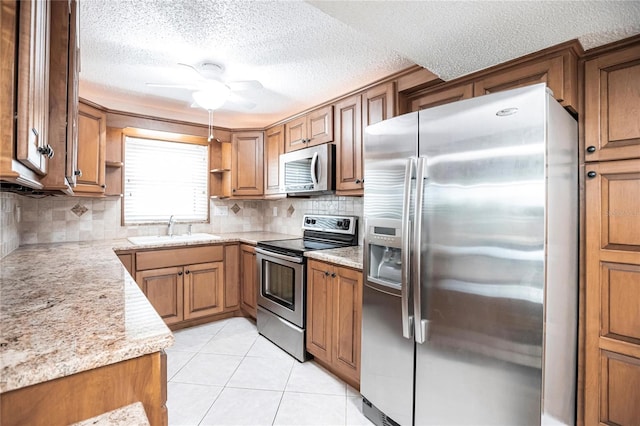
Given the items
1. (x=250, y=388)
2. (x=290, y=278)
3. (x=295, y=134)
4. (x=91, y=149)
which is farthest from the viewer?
(x=295, y=134)

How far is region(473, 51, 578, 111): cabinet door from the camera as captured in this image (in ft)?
4.89

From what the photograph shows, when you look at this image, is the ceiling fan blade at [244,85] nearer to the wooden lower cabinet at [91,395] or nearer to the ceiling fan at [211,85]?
the ceiling fan at [211,85]

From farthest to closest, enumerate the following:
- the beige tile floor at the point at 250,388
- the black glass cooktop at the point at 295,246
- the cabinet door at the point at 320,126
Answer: the cabinet door at the point at 320,126
the black glass cooktop at the point at 295,246
the beige tile floor at the point at 250,388

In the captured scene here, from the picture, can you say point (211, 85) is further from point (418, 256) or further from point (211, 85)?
point (418, 256)

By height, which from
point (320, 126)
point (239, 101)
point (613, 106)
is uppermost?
point (239, 101)

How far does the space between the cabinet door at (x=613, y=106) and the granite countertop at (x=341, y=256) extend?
1389mm

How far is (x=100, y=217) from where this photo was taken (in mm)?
3092

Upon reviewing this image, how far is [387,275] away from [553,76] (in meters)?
1.31

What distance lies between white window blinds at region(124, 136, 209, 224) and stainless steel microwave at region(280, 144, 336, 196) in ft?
3.80

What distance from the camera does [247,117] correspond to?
11.9ft

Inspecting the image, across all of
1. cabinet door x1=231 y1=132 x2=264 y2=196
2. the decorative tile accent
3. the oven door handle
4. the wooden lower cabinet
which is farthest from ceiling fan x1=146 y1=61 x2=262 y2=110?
the wooden lower cabinet

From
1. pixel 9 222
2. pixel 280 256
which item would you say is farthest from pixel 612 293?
pixel 9 222

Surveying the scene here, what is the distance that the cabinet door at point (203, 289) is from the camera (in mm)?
3070

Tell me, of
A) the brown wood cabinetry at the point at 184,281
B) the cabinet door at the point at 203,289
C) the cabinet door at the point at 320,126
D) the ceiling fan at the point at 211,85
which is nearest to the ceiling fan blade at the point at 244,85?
the ceiling fan at the point at 211,85
